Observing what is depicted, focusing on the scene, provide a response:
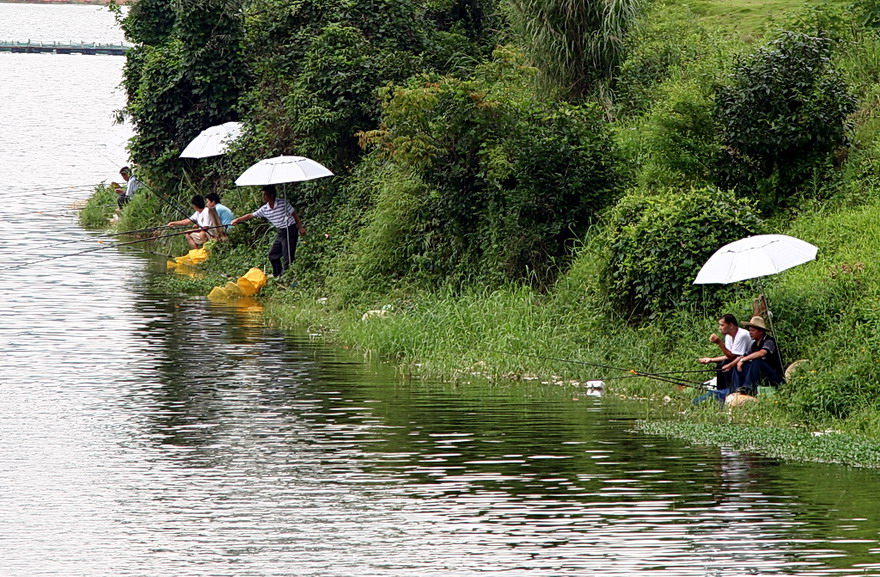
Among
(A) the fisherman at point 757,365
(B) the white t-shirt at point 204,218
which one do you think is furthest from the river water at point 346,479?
(B) the white t-shirt at point 204,218

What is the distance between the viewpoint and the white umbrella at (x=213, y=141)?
27531mm

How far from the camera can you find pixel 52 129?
7512 cm

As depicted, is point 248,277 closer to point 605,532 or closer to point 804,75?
point 804,75

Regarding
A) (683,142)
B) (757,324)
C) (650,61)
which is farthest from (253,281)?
(757,324)

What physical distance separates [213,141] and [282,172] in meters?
4.97

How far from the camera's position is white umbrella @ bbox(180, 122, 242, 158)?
27531 mm

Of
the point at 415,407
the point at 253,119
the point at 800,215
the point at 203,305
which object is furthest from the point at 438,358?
the point at 253,119

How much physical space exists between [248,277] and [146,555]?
1389 cm

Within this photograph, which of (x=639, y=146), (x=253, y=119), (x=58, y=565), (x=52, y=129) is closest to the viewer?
(x=58, y=565)

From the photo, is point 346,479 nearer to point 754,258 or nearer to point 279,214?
point 754,258

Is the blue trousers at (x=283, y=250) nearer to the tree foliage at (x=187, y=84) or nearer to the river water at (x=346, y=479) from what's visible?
the river water at (x=346, y=479)

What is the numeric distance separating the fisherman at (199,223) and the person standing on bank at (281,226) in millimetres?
1780

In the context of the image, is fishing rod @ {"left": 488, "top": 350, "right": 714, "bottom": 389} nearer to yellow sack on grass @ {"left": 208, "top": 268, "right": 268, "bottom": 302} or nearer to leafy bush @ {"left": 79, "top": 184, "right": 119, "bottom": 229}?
yellow sack on grass @ {"left": 208, "top": 268, "right": 268, "bottom": 302}

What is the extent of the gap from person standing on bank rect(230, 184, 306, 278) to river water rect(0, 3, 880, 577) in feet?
11.3
